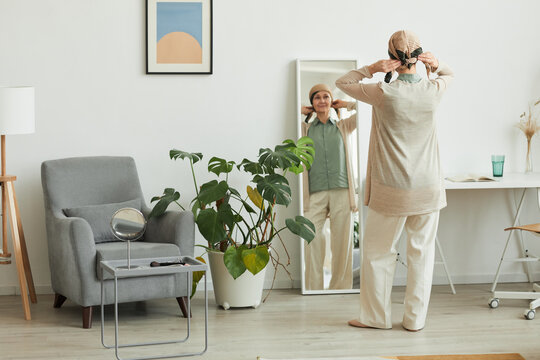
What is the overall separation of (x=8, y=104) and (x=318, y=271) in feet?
7.43

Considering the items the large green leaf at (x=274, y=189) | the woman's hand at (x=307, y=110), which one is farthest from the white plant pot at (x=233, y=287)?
the woman's hand at (x=307, y=110)

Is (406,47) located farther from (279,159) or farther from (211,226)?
(211,226)

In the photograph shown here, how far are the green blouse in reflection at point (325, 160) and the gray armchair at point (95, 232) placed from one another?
1.06 meters

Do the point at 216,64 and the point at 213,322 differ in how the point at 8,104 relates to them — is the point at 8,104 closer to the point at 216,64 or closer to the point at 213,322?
the point at 216,64

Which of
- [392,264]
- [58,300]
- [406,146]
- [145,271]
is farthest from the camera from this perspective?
[58,300]

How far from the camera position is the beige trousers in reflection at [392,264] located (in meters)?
4.02

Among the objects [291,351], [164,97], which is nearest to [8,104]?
[164,97]

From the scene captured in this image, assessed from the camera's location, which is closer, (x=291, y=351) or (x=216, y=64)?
(x=291, y=351)

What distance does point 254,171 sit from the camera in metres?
4.53

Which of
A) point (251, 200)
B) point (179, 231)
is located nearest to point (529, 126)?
point (251, 200)

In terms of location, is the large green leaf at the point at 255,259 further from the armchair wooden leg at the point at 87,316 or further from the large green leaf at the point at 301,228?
the armchair wooden leg at the point at 87,316

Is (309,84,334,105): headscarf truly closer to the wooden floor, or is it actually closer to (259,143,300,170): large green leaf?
(259,143,300,170): large green leaf

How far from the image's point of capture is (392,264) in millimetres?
4074

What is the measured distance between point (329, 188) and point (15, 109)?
6.86 feet
